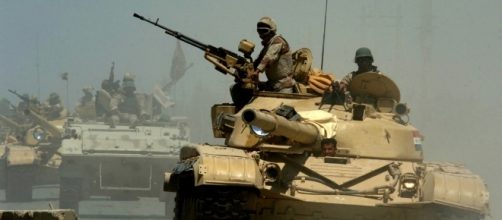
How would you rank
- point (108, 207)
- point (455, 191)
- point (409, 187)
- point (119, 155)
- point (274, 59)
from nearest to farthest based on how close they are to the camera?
point (455, 191) < point (409, 187) < point (274, 59) < point (119, 155) < point (108, 207)

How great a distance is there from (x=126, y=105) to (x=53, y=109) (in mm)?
4440

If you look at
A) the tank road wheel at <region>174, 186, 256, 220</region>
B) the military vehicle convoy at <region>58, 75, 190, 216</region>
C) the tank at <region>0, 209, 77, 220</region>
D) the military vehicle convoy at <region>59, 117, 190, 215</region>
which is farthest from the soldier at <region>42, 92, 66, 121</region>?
the tank at <region>0, 209, 77, 220</region>

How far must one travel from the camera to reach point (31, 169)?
37.2 metres

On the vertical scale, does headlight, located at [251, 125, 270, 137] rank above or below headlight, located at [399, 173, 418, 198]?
above

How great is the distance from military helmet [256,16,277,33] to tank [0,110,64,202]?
2071 cm

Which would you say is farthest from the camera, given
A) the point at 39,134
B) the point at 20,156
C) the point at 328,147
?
the point at 39,134

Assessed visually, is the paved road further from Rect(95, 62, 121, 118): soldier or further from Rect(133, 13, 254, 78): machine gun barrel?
Rect(133, 13, 254, 78): machine gun barrel

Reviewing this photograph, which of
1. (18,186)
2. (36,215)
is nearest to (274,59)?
(36,215)

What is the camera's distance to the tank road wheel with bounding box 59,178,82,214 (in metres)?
32.8

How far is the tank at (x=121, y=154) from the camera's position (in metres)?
34.4

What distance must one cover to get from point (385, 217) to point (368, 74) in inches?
104

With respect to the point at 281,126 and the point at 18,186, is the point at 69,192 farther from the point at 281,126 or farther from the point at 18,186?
the point at 281,126

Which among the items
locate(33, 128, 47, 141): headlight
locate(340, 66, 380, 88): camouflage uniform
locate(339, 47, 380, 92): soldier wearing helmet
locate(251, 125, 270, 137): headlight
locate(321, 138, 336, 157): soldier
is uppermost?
locate(339, 47, 380, 92): soldier wearing helmet

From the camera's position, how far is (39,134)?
3906cm
